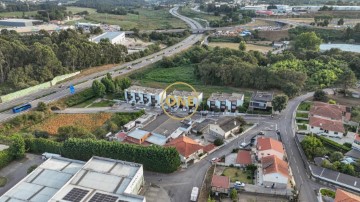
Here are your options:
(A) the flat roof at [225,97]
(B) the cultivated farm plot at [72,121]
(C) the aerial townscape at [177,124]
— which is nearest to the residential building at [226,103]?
(A) the flat roof at [225,97]

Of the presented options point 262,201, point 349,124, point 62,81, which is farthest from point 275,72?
point 62,81

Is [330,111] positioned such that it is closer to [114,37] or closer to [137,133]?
[137,133]

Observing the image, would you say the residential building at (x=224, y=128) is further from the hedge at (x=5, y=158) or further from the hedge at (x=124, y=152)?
the hedge at (x=5, y=158)

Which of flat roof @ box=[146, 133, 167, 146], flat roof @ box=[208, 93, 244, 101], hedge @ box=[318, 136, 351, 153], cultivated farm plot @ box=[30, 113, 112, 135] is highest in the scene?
flat roof @ box=[208, 93, 244, 101]

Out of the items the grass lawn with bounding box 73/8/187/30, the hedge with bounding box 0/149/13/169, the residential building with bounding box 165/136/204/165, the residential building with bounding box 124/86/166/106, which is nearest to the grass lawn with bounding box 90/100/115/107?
the residential building with bounding box 124/86/166/106

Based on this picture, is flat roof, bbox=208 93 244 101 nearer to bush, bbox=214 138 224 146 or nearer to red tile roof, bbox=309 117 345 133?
bush, bbox=214 138 224 146

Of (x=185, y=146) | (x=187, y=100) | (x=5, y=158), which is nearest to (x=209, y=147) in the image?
(x=185, y=146)
